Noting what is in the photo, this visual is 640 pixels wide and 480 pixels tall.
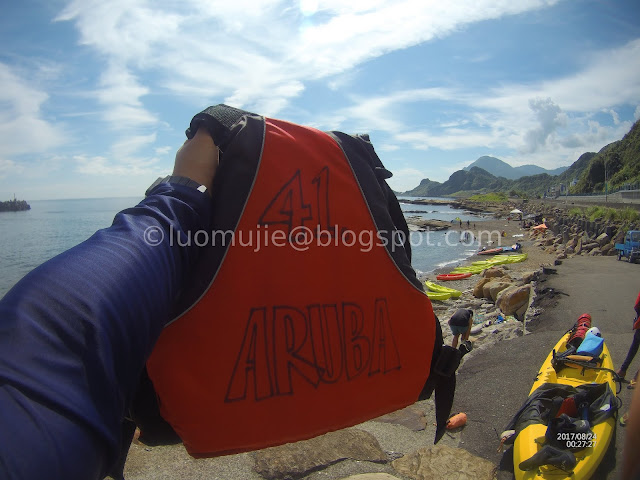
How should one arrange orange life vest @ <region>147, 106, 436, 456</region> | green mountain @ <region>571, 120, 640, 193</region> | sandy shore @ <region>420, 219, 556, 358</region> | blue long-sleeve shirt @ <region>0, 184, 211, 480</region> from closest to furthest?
1. blue long-sleeve shirt @ <region>0, 184, 211, 480</region>
2. orange life vest @ <region>147, 106, 436, 456</region>
3. sandy shore @ <region>420, 219, 556, 358</region>
4. green mountain @ <region>571, 120, 640, 193</region>

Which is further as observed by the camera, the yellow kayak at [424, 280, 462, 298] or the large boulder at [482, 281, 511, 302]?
the yellow kayak at [424, 280, 462, 298]

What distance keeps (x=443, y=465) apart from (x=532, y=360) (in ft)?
13.4

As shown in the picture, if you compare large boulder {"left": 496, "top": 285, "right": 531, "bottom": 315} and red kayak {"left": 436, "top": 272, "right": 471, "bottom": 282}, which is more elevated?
large boulder {"left": 496, "top": 285, "right": 531, "bottom": 315}

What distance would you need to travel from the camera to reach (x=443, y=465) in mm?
5414

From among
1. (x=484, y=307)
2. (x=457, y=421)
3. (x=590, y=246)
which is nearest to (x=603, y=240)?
(x=590, y=246)

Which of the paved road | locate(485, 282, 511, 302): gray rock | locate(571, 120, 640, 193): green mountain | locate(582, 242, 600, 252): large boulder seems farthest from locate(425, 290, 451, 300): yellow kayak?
locate(571, 120, 640, 193): green mountain

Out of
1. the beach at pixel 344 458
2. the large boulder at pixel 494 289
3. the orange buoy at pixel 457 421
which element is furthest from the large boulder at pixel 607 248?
the orange buoy at pixel 457 421

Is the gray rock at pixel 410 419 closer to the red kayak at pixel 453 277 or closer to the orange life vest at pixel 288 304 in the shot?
the orange life vest at pixel 288 304

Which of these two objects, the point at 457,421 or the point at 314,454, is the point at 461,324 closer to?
the point at 314,454

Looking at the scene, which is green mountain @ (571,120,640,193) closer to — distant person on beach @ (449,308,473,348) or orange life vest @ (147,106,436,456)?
distant person on beach @ (449,308,473,348)

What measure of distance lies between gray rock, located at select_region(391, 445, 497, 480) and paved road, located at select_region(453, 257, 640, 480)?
0.88 feet

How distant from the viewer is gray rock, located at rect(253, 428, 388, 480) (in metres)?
5.16

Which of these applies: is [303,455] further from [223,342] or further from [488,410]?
[223,342]

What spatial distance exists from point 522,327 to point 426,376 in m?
10.9
